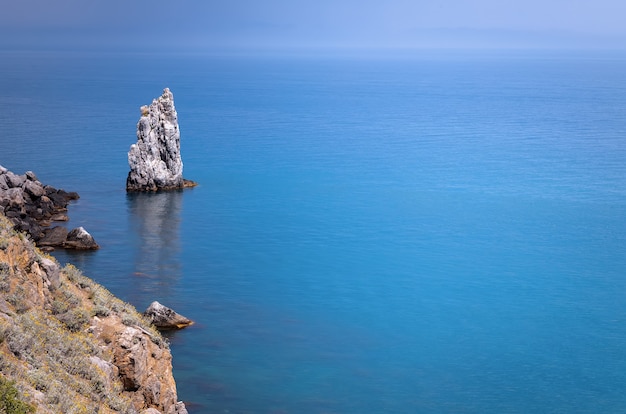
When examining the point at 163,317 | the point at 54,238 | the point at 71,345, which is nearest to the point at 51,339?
the point at 71,345

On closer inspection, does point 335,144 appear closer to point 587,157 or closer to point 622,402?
point 587,157

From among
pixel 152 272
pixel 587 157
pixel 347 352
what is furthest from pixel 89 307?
pixel 587 157

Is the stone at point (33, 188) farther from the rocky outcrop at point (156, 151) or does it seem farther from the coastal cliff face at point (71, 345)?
the coastal cliff face at point (71, 345)

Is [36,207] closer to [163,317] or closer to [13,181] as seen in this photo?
[13,181]

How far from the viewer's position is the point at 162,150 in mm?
107938

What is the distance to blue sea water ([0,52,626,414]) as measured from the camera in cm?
5669

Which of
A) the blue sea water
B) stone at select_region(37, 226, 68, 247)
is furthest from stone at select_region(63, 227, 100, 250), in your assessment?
the blue sea water

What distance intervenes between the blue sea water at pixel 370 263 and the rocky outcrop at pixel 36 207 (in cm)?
253

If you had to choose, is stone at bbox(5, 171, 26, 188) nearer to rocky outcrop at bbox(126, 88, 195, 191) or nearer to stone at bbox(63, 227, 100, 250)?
stone at bbox(63, 227, 100, 250)

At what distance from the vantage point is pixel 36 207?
9281cm

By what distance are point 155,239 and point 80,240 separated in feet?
33.1

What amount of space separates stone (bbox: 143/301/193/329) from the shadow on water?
25.7ft

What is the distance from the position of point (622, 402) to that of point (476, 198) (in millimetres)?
60503

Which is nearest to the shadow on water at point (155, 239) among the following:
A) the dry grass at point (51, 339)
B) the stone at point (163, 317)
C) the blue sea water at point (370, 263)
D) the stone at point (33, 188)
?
the blue sea water at point (370, 263)
